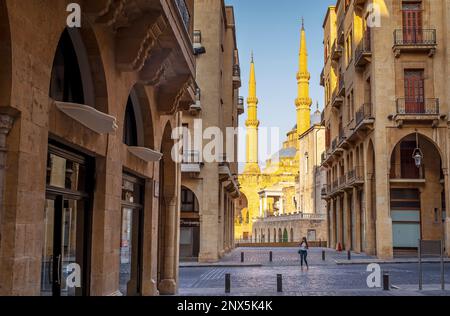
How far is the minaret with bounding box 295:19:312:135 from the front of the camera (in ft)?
358

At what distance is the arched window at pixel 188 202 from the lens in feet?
109

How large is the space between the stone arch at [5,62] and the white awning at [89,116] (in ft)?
4.98

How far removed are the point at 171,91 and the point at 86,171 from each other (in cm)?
455

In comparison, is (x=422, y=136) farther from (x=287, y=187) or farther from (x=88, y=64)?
(x=287, y=187)

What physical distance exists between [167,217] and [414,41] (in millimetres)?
23736

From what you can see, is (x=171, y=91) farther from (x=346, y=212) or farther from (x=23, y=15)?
(x=346, y=212)

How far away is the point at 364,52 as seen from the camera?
34938 millimetres

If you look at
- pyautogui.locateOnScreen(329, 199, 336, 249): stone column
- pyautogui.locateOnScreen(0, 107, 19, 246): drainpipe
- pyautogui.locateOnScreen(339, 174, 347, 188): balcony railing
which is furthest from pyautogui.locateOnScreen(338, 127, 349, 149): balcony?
pyautogui.locateOnScreen(0, 107, 19, 246): drainpipe

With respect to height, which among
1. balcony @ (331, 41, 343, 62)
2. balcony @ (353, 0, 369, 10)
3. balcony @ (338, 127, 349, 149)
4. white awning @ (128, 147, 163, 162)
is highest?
balcony @ (353, 0, 369, 10)

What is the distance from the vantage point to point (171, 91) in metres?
13.3

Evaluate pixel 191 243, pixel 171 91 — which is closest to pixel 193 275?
pixel 191 243

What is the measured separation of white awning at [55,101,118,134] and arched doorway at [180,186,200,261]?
2447cm

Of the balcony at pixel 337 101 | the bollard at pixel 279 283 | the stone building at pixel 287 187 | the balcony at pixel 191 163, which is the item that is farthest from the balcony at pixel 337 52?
the bollard at pixel 279 283

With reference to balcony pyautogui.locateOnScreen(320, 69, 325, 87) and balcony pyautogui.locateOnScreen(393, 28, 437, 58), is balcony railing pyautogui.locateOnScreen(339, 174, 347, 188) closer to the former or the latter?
balcony pyautogui.locateOnScreen(393, 28, 437, 58)
